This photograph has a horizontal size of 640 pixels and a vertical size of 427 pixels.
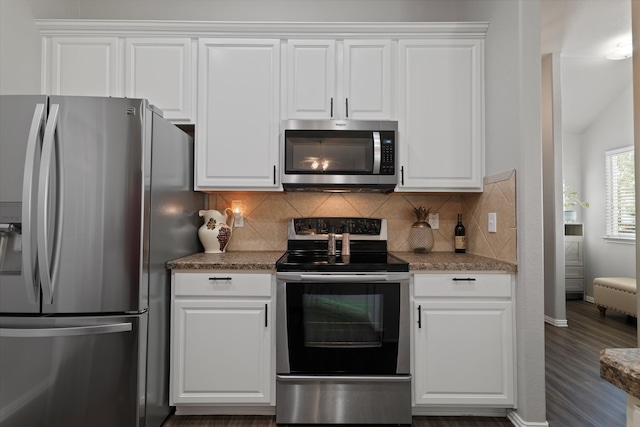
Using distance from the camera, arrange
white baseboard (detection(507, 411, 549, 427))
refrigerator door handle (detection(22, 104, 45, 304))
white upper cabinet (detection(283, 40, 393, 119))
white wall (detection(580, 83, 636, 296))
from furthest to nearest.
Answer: white wall (detection(580, 83, 636, 296)), white upper cabinet (detection(283, 40, 393, 119)), white baseboard (detection(507, 411, 549, 427)), refrigerator door handle (detection(22, 104, 45, 304))

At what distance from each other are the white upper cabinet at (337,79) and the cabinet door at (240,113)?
0.15m

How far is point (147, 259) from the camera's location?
5.94ft

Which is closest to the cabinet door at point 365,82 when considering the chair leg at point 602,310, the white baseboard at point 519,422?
the white baseboard at point 519,422

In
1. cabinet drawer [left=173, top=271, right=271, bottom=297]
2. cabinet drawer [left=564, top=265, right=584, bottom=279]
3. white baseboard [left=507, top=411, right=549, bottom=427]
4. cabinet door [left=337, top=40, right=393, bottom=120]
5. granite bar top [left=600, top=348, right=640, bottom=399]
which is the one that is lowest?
white baseboard [left=507, top=411, right=549, bottom=427]

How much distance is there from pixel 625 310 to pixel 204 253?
4.39 m

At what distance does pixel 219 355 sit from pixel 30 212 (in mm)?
1172

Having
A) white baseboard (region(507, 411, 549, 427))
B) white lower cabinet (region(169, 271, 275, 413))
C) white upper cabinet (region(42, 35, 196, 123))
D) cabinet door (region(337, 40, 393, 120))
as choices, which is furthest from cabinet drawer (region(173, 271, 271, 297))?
white baseboard (region(507, 411, 549, 427))

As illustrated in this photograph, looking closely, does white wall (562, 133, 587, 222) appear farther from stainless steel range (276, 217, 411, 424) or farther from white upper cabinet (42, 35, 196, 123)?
white upper cabinet (42, 35, 196, 123)

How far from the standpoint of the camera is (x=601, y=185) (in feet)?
17.0

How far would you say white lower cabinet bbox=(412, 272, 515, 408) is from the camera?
201 cm

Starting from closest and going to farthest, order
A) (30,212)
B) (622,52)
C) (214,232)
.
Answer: (30,212), (214,232), (622,52)

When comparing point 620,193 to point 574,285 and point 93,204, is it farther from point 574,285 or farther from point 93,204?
point 93,204

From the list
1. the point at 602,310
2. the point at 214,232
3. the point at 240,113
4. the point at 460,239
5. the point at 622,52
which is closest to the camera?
the point at 240,113

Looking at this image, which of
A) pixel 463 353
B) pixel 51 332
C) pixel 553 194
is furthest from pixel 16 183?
pixel 553 194
